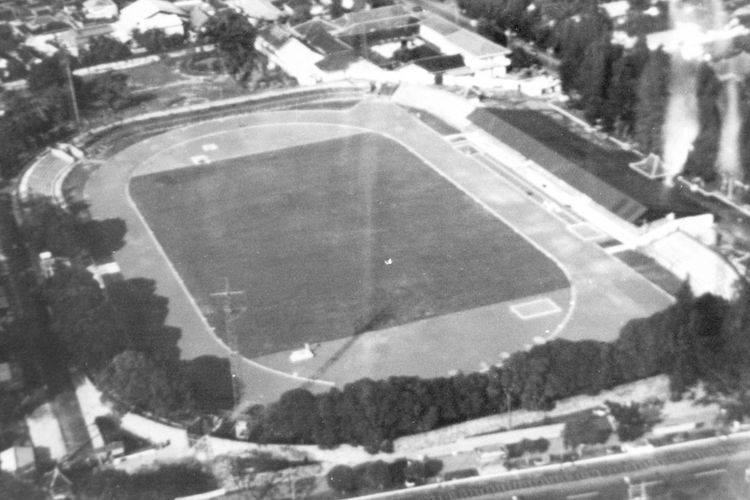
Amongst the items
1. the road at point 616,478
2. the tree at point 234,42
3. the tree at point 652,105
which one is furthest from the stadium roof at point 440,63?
the road at point 616,478

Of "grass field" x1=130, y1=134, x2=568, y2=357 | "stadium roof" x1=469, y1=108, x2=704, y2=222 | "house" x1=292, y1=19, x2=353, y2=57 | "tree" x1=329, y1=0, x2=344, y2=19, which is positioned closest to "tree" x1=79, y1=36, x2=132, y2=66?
"house" x1=292, y1=19, x2=353, y2=57

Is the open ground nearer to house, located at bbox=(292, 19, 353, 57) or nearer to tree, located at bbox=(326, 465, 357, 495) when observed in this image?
tree, located at bbox=(326, 465, 357, 495)

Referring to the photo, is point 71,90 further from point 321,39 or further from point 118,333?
point 118,333

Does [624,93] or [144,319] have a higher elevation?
[624,93]

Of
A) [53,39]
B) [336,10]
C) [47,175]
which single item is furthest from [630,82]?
[53,39]

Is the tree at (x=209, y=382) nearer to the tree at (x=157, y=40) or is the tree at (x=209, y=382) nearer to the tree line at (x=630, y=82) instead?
the tree line at (x=630, y=82)

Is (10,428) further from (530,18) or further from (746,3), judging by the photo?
(746,3)
